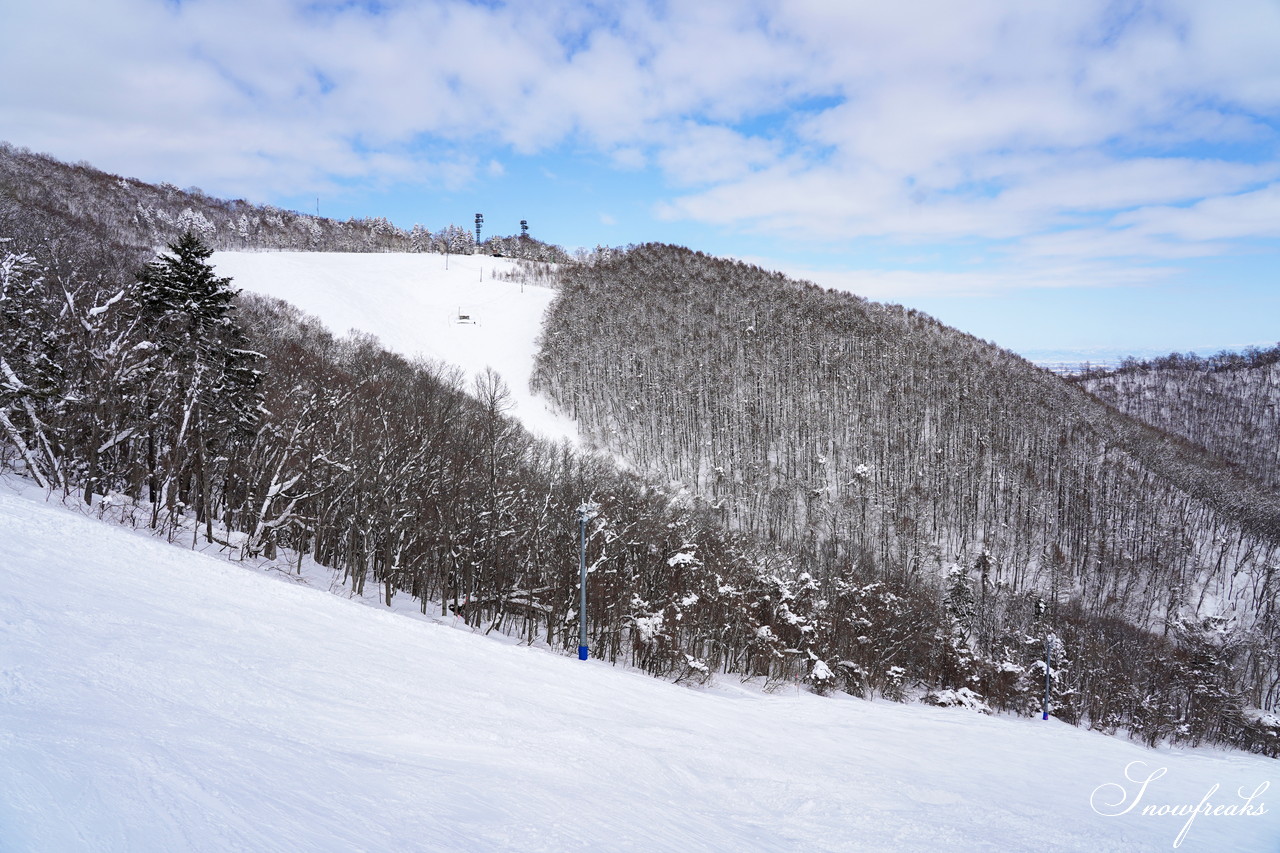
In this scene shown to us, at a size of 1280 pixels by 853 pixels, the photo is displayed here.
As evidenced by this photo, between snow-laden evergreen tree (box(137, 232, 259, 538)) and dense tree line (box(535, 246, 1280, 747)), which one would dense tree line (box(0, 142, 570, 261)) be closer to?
snow-laden evergreen tree (box(137, 232, 259, 538))

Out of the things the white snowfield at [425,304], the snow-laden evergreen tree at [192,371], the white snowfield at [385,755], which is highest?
the white snowfield at [425,304]

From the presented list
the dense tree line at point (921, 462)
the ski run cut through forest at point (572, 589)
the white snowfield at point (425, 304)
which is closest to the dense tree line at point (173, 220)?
the ski run cut through forest at point (572, 589)

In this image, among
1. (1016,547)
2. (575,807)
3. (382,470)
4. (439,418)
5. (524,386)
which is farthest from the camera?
(524,386)

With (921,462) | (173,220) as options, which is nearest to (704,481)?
(921,462)

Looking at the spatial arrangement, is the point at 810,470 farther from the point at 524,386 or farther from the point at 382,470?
the point at 382,470

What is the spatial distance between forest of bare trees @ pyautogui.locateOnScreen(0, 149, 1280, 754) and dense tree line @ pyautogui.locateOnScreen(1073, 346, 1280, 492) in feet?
91.9

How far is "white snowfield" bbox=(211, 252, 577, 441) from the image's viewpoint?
8350 centimetres

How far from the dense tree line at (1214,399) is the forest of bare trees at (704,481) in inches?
1103

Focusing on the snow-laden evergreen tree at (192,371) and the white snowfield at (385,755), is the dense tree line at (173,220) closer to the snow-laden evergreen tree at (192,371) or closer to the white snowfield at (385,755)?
the snow-laden evergreen tree at (192,371)

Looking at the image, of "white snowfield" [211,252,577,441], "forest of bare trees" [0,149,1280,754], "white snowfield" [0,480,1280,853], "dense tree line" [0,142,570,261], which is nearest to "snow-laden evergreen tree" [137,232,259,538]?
"forest of bare trees" [0,149,1280,754]

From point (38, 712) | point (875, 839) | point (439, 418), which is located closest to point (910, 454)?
point (439, 418)

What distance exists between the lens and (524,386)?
84.4m

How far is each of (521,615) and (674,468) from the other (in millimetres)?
49668

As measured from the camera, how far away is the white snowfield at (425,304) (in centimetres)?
8350
